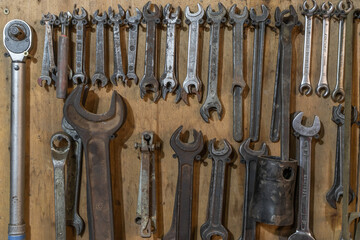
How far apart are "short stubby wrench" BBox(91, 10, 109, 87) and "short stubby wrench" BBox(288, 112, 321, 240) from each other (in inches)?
35.6

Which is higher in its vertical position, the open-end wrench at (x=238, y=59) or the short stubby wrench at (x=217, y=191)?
the open-end wrench at (x=238, y=59)

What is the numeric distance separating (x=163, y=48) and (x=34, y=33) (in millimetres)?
607

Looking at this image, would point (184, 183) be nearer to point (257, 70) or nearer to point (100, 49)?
point (257, 70)

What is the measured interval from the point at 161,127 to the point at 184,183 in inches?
11.1

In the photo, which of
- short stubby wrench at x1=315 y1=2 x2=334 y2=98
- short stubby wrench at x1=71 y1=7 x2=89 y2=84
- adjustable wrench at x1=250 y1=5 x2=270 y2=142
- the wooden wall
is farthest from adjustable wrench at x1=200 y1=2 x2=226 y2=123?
short stubby wrench at x1=71 y1=7 x2=89 y2=84

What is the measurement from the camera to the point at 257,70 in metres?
1.64

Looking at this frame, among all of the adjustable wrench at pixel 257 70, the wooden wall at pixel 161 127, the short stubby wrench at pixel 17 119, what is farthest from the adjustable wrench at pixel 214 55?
the short stubby wrench at pixel 17 119

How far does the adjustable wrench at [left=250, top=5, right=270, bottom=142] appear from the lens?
1626 millimetres

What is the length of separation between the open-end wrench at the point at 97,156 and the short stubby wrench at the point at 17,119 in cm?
25

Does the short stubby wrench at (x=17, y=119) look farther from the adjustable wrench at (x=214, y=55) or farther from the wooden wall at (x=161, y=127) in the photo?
the adjustable wrench at (x=214, y=55)

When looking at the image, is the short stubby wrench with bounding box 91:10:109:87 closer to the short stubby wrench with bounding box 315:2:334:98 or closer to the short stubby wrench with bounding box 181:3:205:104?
the short stubby wrench with bounding box 181:3:205:104

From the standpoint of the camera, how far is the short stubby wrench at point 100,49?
1652 mm

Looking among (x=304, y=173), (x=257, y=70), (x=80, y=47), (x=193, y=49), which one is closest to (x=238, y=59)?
(x=257, y=70)

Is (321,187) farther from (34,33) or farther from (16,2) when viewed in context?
(16,2)
